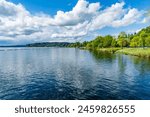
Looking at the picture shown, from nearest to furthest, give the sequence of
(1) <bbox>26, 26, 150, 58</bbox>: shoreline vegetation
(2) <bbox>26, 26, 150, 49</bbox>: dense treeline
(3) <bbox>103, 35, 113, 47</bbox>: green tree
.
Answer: (1) <bbox>26, 26, 150, 58</bbox>: shoreline vegetation
(2) <bbox>26, 26, 150, 49</bbox>: dense treeline
(3) <bbox>103, 35, 113, 47</bbox>: green tree

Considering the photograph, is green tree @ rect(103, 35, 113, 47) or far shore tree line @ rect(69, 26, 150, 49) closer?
far shore tree line @ rect(69, 26, 150, 49)

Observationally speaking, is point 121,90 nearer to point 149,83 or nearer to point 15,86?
point 149,83

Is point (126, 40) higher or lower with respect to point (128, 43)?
higher

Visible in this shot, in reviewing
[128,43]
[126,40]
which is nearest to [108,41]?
[128,43]

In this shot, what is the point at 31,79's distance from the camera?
4128 centimetres

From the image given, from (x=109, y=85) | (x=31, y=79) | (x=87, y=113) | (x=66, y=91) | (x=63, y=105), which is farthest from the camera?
(x=31, y=79)

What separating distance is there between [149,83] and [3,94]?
25.7 m

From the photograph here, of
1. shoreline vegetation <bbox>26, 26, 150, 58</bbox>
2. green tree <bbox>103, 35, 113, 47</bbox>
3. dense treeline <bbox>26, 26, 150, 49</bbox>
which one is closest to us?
shoreline vegetation <bbox>26, 26, 150, 58</bbox>

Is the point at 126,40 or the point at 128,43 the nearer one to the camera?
the point at 126,40

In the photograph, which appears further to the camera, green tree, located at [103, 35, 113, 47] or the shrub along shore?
green tree, located at [103, 35, 113, 47]

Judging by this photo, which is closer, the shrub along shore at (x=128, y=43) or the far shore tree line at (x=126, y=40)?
the shrub along shore at (x=128, y=43)

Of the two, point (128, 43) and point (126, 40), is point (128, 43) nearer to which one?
point (128, 43)

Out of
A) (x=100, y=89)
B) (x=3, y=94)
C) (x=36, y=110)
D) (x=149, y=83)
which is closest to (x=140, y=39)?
(x=149, y=83)

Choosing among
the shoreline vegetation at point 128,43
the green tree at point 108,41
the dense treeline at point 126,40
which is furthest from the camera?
the green tree at point 108,41
